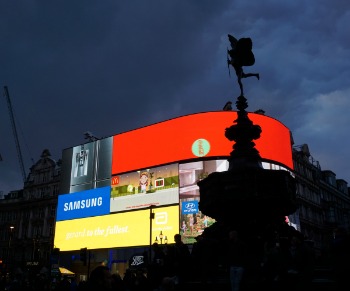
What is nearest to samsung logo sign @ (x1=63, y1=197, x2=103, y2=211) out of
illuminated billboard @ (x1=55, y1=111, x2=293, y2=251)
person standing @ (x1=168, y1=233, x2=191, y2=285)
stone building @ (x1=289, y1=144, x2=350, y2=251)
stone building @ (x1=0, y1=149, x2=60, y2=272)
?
illuminated billboard @ (x1=55, y1=111, x2=293, y2=251)

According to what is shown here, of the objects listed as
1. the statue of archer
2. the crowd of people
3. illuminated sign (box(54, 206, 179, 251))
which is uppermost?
the statue of archer

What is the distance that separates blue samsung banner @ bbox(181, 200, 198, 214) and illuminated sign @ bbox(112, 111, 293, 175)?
4717mm

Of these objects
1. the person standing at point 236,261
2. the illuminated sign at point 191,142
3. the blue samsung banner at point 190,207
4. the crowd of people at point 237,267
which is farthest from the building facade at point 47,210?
the person standing at point 236,261

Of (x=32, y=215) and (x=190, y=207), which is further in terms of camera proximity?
(x=32, y=215)

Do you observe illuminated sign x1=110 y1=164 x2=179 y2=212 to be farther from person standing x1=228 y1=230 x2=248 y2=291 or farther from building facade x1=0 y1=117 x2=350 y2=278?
person standing x1=228 y1=230 x2=248 y2=291

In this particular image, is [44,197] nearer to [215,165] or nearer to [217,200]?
[215,165]

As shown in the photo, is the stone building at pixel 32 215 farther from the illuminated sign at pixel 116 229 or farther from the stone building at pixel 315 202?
the stone building at pixel 315 202

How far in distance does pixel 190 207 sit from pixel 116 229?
9.82 meters

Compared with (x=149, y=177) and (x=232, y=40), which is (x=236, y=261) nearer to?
(x=232, y=40)

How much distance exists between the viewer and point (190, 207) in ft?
127

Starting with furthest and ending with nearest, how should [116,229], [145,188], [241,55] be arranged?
[116,229]
[145,188]
[241,55]

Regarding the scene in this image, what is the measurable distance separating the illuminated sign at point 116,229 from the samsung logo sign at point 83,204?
1579 mm

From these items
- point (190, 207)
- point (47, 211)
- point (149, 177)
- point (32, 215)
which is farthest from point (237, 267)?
point (32, 215)

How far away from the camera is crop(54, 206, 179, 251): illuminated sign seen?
39938 millimetres
